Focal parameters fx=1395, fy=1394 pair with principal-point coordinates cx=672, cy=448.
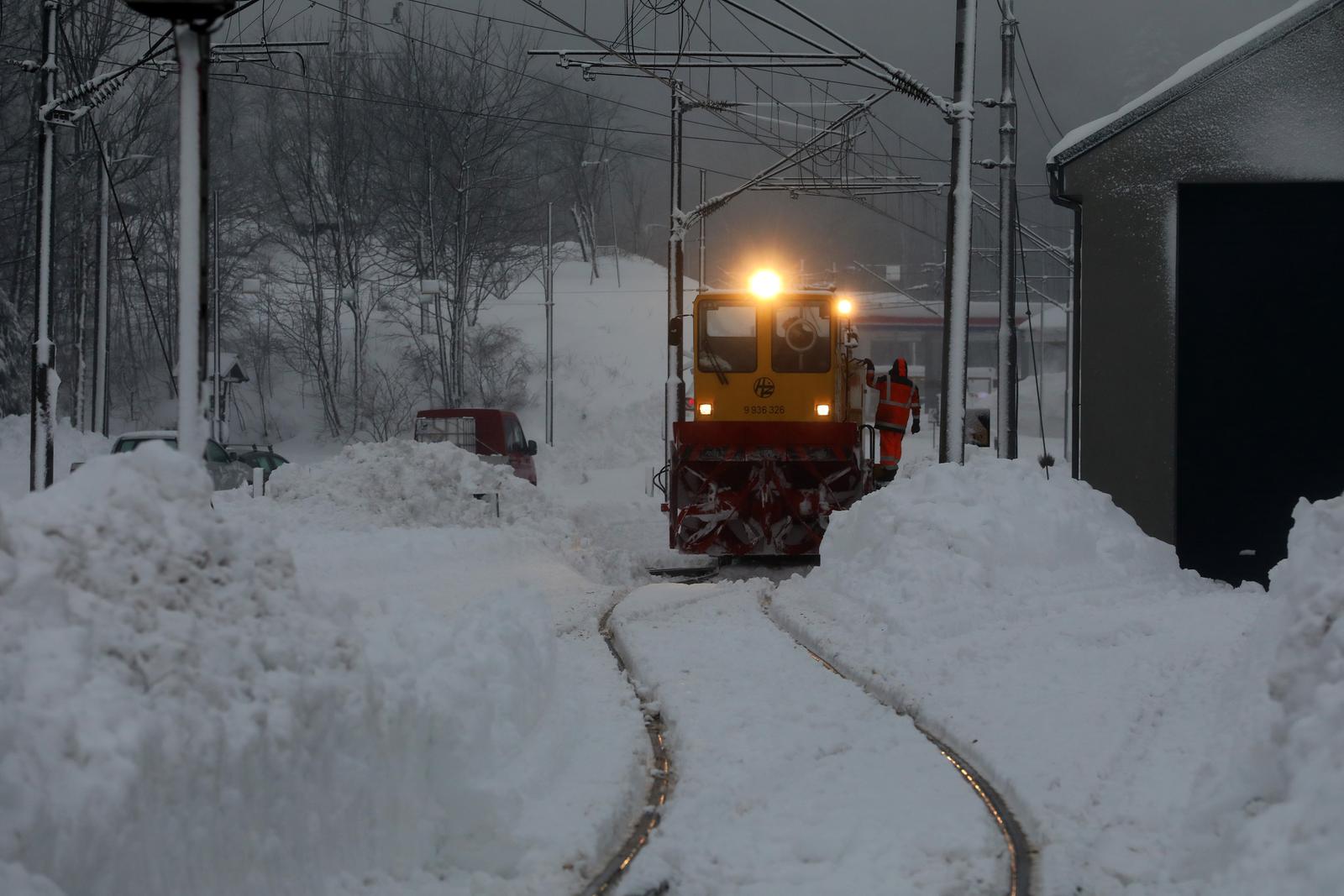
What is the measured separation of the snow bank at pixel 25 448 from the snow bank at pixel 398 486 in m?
9.91

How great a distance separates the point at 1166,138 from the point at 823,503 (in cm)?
573

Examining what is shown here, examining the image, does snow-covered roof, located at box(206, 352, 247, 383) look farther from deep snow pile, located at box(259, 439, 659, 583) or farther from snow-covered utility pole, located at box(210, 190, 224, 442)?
deep snow pile, located at box(259, 439, 659, 583)

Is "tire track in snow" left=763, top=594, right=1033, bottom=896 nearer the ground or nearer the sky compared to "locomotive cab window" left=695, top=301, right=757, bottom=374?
nearer the ground

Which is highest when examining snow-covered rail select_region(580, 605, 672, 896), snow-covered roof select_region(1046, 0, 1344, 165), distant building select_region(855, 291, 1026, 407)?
distant building select_region(855, 291, 1026, 407)

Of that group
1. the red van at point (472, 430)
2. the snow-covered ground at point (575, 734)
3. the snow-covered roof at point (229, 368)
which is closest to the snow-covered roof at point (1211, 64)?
the snow-covered ground at point (575, 734)

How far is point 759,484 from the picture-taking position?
56.6 feet

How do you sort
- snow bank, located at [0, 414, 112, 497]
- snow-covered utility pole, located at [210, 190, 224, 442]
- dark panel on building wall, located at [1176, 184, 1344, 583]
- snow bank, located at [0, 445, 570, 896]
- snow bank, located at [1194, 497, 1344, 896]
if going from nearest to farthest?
snow bank, located at [0, 445, 570, 896], snow bank, located at [1194, 497, 1344, 896], dark panel on building wall, located at [1176, 184, 1344, 583], snow-covered utility pole, located at [210, 190, 224, 442], snow bank, located at [0, 414, 112, 497]

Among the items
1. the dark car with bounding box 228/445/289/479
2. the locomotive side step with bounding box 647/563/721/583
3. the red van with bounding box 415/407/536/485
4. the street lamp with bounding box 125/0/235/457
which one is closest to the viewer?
the street lamp with bounding box 125/0/235/457

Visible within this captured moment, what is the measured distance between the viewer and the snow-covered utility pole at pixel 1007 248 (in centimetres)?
2412

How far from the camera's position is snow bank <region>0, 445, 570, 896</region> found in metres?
3.71

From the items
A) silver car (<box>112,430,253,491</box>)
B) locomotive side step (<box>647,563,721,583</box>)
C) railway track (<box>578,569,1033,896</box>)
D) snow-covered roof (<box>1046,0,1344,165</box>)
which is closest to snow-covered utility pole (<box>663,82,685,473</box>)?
locomotive side step (<box>647,563,721,583</box>)

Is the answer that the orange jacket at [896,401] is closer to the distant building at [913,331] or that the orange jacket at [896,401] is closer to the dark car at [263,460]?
the dark car at [263,460]

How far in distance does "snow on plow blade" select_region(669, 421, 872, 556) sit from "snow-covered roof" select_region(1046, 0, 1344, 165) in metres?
4.78

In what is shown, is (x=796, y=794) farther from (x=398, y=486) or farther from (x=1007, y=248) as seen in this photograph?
(x=1007, y=248)
